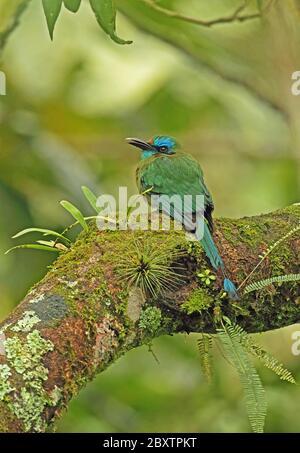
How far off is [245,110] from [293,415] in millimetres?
1668

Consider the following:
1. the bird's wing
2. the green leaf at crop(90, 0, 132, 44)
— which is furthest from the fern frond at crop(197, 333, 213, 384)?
the green leaf at crop(90, 0, 132, 44)

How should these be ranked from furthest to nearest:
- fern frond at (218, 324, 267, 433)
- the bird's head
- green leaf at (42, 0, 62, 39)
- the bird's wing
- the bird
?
the bird's head, the bird's wing, the bird, fern frond at (218, 324, 267, 433), green leaf at (42, 0, 62, 39)

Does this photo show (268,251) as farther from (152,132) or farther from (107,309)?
(152,132)

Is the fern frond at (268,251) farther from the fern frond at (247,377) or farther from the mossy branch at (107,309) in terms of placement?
the fern frond at (247,377)

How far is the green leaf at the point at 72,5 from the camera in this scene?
68.2 inches

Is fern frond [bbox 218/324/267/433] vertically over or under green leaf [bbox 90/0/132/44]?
under

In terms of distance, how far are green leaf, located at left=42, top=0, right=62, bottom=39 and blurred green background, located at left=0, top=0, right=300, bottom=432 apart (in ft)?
3.99

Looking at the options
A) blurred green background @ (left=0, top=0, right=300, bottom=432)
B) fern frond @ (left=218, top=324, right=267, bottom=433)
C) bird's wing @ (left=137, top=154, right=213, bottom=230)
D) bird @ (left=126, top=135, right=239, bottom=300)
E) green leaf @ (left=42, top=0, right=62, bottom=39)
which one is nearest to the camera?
green leaf @ (left=42, top=0, right=62, bottom=39)

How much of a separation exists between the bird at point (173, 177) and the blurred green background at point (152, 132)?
313mm

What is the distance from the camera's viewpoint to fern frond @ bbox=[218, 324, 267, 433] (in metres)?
1.97

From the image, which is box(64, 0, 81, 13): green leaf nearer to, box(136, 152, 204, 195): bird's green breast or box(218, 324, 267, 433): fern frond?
box(218, 324, 267, 433): fern frond

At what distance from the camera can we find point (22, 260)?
2.89 m

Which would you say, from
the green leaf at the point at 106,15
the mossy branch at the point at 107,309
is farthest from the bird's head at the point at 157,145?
the green leaf at the point at 106,15

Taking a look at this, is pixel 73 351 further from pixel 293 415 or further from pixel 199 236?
pixel 293 415
